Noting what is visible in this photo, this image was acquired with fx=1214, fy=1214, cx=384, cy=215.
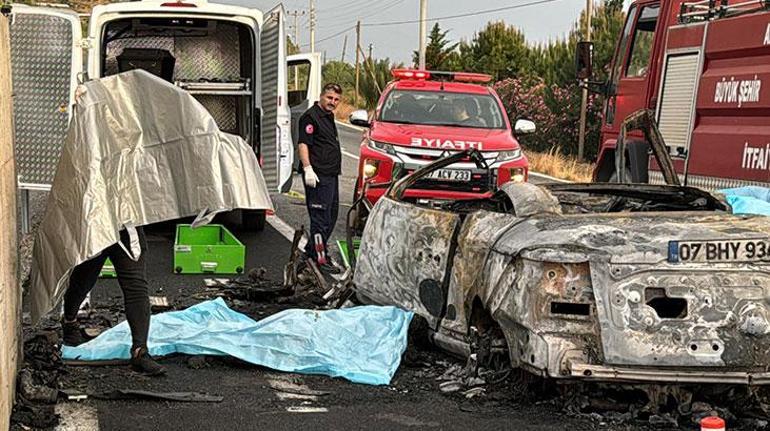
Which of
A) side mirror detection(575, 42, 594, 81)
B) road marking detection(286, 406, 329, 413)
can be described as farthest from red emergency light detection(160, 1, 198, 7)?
road marking detection(286, 406, 329, 413)

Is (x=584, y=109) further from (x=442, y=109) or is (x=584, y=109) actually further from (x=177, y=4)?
(x=177, y=4)

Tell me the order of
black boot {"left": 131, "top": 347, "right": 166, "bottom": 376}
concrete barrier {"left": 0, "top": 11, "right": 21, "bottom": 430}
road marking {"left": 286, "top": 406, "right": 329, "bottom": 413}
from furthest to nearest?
black boot {"left": 131, "top": 347, "right": 166, "bottom": 376} → road marking {"left": 286, "top": 406, "right": 329, "bottom": 413} → concrete barrier {"left": 0, "top": 11, "right": 21, "bottom": 430}

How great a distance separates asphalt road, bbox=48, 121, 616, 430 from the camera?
600cm

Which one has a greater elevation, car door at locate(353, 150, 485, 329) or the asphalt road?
car door at locate(353, 150, 485, 329)

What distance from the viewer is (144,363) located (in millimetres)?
6902

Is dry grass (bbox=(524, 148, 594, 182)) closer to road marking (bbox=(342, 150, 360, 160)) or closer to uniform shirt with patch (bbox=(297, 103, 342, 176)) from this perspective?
road marking (bbox=(342, 150, 360, 160))

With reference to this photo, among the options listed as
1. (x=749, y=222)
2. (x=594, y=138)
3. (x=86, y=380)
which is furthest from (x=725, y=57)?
(x=594, y=138)

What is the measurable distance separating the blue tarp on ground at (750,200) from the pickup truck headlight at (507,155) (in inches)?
212

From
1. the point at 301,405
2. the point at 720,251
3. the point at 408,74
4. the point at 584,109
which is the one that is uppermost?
the point at 408,74

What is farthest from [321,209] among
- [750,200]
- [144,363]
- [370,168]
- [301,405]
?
[301,405]

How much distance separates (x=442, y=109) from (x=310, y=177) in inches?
164

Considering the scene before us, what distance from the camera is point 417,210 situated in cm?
774

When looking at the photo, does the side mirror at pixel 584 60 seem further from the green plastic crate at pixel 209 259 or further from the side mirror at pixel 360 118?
the green plastic crate at pixel 209 259

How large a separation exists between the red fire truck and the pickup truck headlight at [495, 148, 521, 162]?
1728mm
